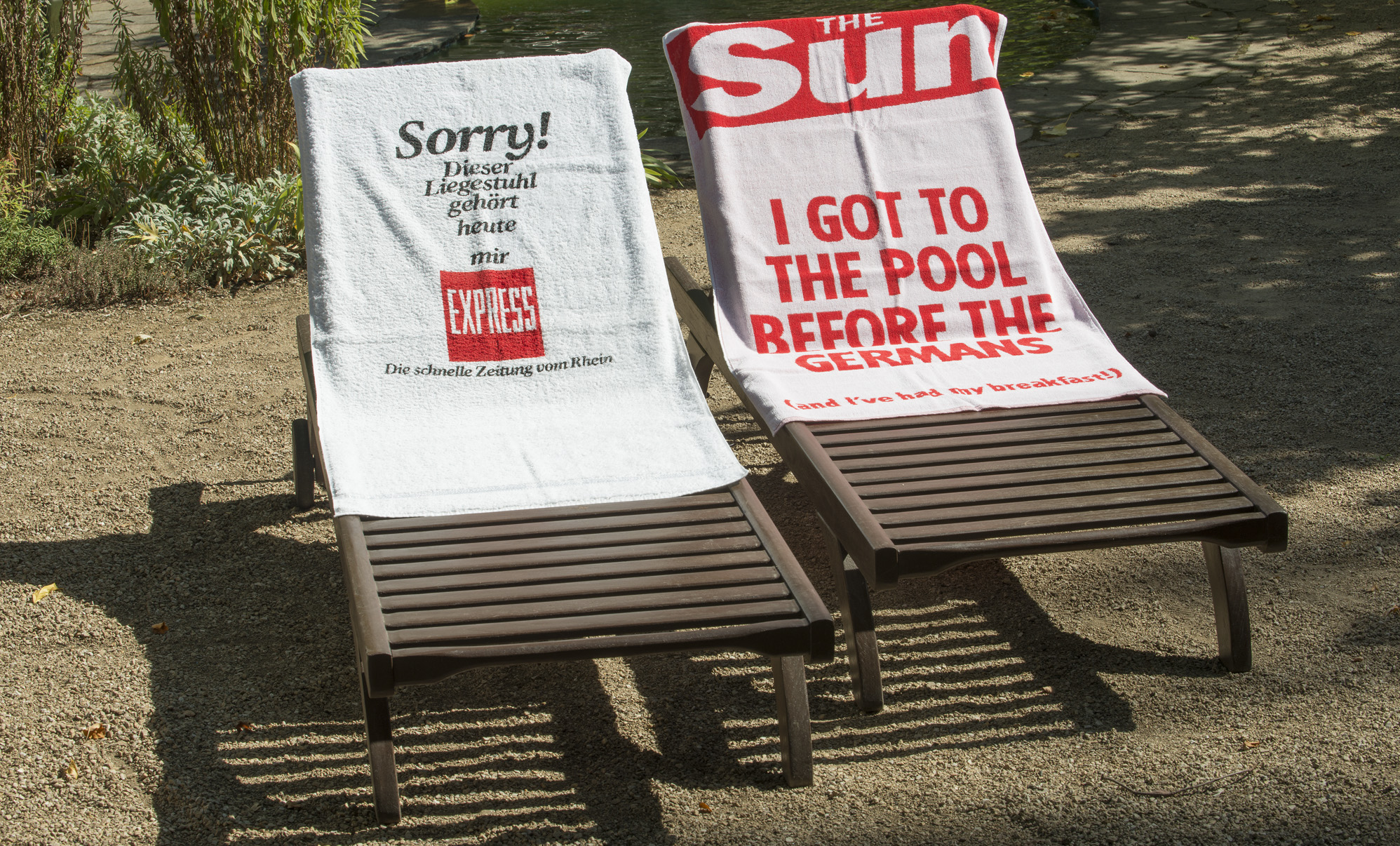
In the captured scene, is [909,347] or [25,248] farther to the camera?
[25,248]

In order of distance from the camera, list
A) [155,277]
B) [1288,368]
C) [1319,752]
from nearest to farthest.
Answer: [1319,752] < [1288,368] < [155,277]

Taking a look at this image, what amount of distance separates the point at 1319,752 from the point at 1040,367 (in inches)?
47.1

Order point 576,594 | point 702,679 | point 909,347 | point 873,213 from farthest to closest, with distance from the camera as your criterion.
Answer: point 873,213
point 909,347
point 702,679
point 576,594

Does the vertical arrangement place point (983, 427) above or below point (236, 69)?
below

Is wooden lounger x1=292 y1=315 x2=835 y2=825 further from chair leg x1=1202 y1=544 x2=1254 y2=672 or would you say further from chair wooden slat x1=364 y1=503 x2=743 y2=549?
chair leg x1=1202 y1=544 x2=1254 y2=672

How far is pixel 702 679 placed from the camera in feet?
9.23

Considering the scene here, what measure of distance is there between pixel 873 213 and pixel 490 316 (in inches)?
45.5

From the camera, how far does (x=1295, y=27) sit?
8.50 m

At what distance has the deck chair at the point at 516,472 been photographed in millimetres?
2254

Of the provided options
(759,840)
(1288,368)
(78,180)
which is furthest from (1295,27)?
(759,840)

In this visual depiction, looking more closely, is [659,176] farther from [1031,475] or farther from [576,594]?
[576,594]

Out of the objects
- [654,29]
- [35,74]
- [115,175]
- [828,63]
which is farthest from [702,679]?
[654,29]

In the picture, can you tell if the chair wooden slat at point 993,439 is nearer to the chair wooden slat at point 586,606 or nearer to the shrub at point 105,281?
the chair wooden slat at point 586,606

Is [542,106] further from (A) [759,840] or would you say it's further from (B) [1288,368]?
(B) [1288,368]
